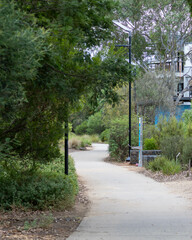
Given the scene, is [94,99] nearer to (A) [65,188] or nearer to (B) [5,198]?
(A) [65,188]

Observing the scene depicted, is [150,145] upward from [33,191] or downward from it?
downward

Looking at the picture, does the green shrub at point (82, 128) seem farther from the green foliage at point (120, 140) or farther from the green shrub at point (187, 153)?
the green shrub at point (187, 153)

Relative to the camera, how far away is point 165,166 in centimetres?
1440

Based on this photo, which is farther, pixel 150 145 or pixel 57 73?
pixel 150 145

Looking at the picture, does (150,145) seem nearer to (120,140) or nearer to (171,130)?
(171,130)

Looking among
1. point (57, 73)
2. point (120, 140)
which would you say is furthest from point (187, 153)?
point (57, 73)

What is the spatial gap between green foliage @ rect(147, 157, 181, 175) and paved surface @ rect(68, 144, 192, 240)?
1.12 meters

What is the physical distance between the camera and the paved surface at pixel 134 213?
6.34 meters

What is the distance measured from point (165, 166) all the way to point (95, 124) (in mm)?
33406

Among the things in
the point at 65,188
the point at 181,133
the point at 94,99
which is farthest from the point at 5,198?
the point at 181,133

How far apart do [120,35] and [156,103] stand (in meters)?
6.10

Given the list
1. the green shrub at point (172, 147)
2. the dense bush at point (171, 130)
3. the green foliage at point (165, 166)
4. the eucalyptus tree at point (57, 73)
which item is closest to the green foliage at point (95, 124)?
the dense bush at point (171, 130)

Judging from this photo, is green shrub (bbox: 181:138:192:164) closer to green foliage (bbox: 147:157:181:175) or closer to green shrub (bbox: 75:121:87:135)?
green foliage (bbox: 147:157:181:175)

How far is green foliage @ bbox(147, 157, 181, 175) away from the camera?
14.0 metres
